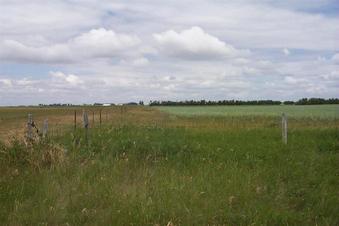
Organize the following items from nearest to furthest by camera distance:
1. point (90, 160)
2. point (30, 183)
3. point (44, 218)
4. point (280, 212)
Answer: point (44, 218) → point (280, 212) → point (30, 183) → point (90, 160)

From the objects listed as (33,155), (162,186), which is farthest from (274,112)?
(162,186)

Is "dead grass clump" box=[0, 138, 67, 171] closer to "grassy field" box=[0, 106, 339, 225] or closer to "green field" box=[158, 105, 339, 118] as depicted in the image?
"grassy field" box=[0, 106, 339, 225]

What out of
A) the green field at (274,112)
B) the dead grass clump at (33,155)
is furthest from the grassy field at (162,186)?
the green field at (274,112)

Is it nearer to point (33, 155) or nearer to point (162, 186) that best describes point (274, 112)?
point (33, 155)

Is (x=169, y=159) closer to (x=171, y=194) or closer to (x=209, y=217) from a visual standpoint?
(x=171, y=194)

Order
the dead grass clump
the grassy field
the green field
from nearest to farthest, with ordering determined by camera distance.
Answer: the grassy field
the dead grass clump
the green field

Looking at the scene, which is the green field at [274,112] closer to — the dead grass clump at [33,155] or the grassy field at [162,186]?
the grassy field at [162,186]

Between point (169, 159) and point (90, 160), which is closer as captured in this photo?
point (90, 160)

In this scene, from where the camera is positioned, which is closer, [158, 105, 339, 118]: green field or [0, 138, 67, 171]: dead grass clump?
[0, 138, 67, 171]: dead grass clump

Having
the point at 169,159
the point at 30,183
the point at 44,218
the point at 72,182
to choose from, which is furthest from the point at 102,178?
the point at 169,159

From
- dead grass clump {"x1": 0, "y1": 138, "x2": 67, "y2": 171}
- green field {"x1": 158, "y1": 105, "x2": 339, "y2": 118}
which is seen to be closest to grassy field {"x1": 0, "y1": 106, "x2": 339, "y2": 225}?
dead grass clump {"x1": 0, "y1": 138, "x2": 67, "y2": 171}

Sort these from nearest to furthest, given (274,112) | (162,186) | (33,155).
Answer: (162,186)
(33,155)
(274,112)

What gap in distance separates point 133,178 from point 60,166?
A: 5.30ft

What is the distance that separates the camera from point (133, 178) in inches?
388
